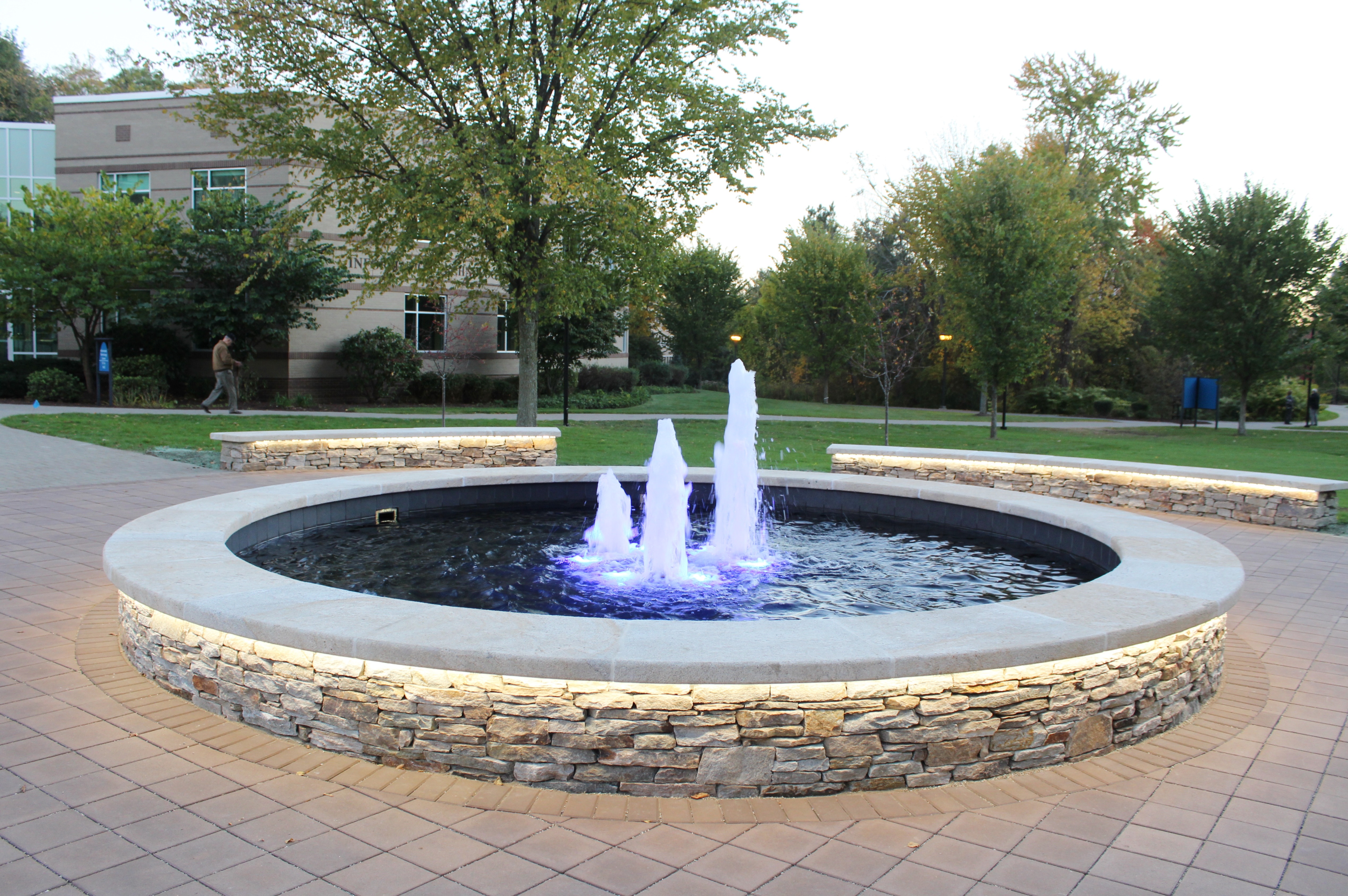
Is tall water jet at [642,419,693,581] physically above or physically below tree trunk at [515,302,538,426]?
below

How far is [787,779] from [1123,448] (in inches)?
727

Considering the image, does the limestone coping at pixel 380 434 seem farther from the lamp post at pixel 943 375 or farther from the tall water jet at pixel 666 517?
the lamp post at pixel 943 375

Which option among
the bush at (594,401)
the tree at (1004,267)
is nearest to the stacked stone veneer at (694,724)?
the tree at (1004,267)

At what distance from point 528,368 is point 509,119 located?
4.99 meters

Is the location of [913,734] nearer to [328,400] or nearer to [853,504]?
[853,504]

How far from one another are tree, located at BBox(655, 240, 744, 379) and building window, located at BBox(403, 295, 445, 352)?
2028 centimetres

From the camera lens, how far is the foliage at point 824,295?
1427 inches

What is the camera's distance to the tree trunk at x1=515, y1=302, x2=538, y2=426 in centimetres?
1817

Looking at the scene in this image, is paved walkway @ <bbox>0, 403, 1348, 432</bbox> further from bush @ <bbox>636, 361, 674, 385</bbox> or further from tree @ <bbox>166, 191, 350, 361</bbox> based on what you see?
bush @ <bbox>636, 361, 674, 385</bbox>

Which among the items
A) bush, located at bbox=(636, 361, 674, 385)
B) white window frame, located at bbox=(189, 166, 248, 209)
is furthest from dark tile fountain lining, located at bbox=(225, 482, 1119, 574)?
bush, located at bbox=(636, 361, 674, 385)

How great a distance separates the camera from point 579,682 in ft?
11.1

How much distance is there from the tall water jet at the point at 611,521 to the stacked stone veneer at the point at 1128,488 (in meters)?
5.53

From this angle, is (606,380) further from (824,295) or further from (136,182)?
(136,182)

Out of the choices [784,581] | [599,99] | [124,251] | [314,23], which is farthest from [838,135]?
[124,251]
